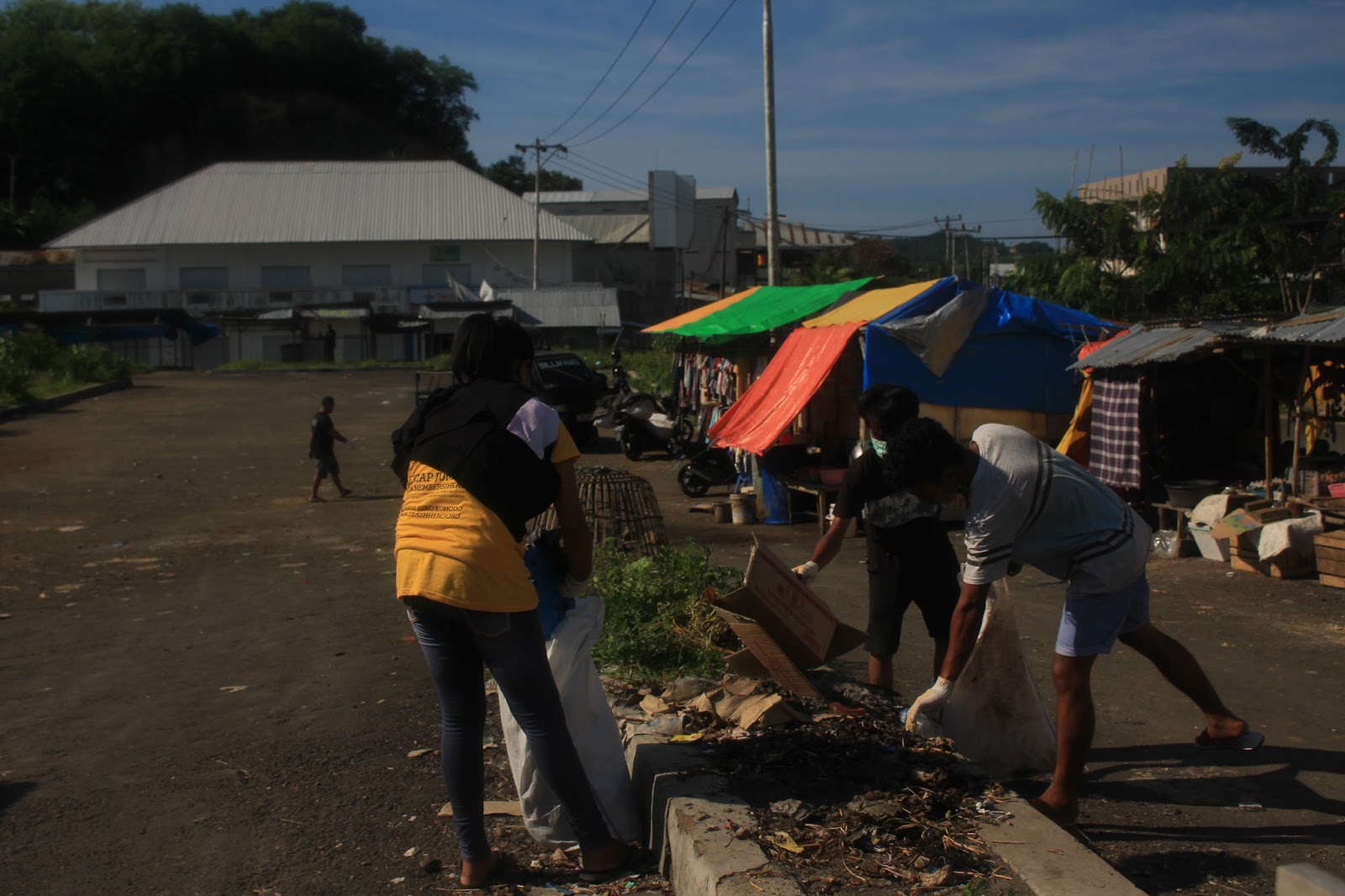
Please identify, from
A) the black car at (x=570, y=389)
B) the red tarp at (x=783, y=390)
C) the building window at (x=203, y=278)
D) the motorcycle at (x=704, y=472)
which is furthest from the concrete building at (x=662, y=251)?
the red tarp at (x=783, y=390)

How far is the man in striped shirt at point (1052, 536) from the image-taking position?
3.79m

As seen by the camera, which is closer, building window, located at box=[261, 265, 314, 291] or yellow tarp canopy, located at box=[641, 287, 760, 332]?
yellow tarp canopy, located at box=[641, 287, 760, 332]

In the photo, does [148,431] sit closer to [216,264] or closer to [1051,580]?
[1051,580]

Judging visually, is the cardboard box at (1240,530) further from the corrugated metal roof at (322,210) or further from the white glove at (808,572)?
the corrugated metal roof at (322,210)

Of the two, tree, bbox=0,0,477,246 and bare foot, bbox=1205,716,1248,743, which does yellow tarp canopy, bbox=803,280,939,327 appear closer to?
bare foot, bbox=1205,716,1248,743

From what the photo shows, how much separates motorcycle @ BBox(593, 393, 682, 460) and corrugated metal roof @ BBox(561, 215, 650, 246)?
47.5 meters

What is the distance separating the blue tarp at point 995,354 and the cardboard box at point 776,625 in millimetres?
6821

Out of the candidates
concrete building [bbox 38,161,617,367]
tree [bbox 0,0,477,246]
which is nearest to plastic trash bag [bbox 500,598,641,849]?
concrete building [bbox 38,161,617,367]

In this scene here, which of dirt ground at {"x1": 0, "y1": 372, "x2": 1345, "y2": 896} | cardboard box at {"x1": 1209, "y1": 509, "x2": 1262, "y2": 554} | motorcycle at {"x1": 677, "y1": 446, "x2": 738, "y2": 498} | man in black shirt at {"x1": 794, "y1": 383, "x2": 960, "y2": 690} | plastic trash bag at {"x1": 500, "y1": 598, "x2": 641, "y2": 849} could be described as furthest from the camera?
motorcycle at {"x1": 677, "y1": 446, "x2": 738, "y2": 498}

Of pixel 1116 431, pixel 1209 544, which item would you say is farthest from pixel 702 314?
pixel 1209 544

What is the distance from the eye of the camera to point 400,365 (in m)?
43.3

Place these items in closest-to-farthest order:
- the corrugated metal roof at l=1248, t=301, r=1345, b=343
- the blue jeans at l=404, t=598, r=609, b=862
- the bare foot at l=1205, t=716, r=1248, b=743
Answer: the blue jeans at l=404, t=598, r=609, b=862
the bare foot at l=1205, t=716, r=1248, b=743
the corrugated metal roof at l=1248, t=301, r=1345, b=343

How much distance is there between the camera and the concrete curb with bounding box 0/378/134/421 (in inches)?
964

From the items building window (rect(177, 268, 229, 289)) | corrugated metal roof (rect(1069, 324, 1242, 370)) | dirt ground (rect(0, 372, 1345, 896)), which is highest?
building window (rect(177, 268, 229, 289))
